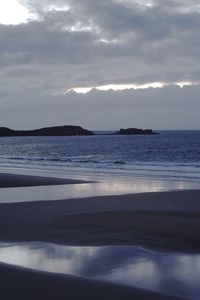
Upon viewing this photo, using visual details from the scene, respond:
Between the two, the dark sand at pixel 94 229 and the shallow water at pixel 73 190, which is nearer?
the dark sand at pixel 94 229

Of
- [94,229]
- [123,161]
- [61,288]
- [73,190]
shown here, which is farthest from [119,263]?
[123,161]

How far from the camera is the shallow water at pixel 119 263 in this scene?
7738 millimetres

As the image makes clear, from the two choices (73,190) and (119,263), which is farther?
(73,190)

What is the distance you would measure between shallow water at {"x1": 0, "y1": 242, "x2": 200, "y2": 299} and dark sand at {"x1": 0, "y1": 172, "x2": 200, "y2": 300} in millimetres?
371

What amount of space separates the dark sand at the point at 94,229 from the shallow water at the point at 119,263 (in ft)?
1.22

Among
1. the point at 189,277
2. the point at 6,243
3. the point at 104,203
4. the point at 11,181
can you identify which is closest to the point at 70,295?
the point at 189,277

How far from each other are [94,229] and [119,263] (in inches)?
132

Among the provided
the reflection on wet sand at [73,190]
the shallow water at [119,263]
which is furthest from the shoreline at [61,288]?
the reflection on wet sand at [73,190]

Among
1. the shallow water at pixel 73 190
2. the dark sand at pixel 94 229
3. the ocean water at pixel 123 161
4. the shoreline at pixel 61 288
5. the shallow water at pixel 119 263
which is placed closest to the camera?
the shoreline at pixel 61 288

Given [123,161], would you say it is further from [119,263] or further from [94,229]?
[119,263]

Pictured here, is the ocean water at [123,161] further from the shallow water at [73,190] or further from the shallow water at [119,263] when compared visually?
the shallow water at [119,263]

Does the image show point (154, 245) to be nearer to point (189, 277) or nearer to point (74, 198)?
point (189, 277)

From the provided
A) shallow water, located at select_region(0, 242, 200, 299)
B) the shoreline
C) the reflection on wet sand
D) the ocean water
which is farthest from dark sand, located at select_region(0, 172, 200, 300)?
the ocean water

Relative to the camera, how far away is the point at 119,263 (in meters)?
8.94
